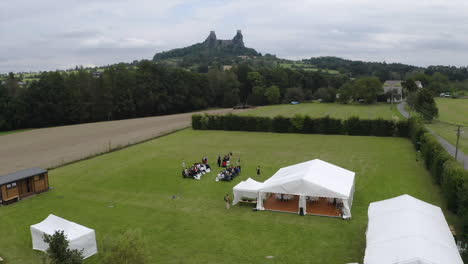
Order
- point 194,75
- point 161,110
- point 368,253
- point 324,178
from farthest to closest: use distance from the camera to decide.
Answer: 1. point 194,75
2. point 161,110
3. point 324,178
4. point 368,253

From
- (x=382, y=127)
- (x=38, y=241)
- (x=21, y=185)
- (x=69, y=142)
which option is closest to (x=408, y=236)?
(x=38, y=241)

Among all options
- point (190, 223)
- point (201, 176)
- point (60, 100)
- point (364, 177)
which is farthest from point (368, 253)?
point (60, 100)

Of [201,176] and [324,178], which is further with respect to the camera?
[201,176]

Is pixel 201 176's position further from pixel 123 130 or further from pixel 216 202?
pixel 123 130

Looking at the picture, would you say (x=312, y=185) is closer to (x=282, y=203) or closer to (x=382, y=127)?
(x=282, y=203)

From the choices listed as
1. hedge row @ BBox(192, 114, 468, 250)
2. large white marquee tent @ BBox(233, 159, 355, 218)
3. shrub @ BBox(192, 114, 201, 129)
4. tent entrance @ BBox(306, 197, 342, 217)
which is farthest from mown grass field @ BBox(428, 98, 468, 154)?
shrub @ BBox(192, 114, 201, 129)

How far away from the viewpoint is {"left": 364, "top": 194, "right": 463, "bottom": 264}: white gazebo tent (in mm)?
10062

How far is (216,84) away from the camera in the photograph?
83.1m

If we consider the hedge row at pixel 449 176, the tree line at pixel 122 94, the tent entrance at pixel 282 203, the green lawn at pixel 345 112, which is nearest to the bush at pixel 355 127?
the green lawn at pixel 345 112

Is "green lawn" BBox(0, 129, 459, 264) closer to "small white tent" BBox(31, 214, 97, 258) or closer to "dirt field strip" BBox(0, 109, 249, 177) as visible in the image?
"small white tent" BBox(31, 214, 97, 258)

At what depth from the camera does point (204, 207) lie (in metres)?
18.5

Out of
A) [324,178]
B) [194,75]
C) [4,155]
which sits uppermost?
[194,75]

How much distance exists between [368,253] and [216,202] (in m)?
9.72

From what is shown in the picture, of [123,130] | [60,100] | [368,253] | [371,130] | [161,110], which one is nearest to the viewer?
[368,253]
